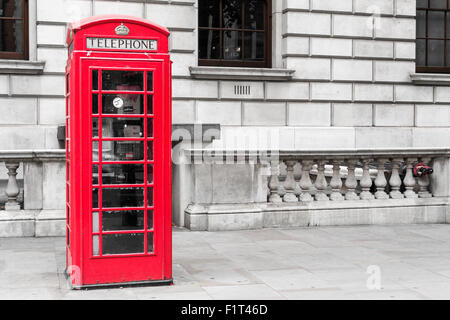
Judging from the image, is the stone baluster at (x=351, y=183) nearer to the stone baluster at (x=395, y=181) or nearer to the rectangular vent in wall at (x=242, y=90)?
the stone baluster at (x=395, y=181)

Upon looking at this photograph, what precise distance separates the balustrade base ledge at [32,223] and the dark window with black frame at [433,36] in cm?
1025

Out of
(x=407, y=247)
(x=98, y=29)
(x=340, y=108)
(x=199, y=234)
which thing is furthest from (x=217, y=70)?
(x=98, y=29)

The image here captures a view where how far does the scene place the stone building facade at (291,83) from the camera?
13352mm

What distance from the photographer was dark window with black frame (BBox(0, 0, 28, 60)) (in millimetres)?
13453

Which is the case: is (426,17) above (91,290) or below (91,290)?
above

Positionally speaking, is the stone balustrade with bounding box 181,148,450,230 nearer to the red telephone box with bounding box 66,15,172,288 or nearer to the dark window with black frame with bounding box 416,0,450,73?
the red telephone box with bounding box 66,15,172,288

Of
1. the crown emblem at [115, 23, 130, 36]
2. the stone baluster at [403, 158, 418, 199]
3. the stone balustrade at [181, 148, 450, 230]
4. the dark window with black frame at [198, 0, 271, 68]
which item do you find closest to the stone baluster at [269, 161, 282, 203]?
the stone balustrade at [181, 148, 450, 230]

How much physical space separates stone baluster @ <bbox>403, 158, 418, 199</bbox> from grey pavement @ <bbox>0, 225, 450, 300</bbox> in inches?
35.9

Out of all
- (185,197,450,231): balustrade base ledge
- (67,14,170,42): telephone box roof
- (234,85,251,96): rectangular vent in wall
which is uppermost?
(67,14,170,42): telephone box roof

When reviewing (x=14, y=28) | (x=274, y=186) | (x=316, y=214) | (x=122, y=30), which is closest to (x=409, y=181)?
(x=316, y=214)

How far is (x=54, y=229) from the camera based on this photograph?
30.3 ft

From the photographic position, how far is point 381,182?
10734mm
